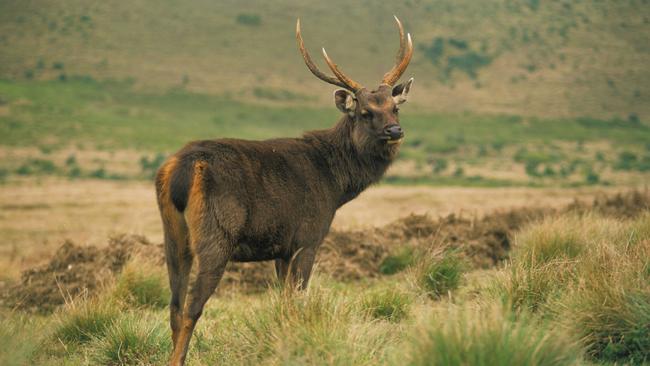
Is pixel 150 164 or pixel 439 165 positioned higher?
pixel 439 165

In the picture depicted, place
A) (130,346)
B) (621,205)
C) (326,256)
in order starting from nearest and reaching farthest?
1. (130,346)
2. (326,256)
3. (621,205)

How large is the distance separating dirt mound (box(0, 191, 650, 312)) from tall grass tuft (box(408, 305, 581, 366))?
5.99 metres

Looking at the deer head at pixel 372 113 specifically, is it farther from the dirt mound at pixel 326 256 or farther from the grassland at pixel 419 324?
the dirt mound at pixel 326 256

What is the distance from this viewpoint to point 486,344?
510cm

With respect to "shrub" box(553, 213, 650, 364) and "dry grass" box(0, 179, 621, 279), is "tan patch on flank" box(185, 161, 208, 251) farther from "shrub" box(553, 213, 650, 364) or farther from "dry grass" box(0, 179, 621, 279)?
"dry grass" box(0, 179, 621, 279)

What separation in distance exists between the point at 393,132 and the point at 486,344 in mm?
4152

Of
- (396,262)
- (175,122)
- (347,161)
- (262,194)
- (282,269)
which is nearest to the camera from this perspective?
(262,194)

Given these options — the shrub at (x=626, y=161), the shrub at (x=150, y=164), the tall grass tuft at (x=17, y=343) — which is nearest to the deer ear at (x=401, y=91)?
the tall grass tuft at (x=17, y=343)

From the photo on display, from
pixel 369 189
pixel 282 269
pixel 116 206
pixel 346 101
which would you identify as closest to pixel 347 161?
pixel 346 101

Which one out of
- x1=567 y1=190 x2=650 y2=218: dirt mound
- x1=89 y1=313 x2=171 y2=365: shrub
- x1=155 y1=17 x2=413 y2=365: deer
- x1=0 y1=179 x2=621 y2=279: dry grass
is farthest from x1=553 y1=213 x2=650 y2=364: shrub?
x1=0 y1=179 x2=621 y2=279: dry grass

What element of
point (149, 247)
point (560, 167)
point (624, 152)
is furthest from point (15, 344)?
point (624, 152)

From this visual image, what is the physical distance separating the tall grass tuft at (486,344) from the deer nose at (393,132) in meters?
3.79

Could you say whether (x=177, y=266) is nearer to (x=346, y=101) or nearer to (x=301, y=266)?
(x=301, y=266)

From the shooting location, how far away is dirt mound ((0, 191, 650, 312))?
1175 cm
